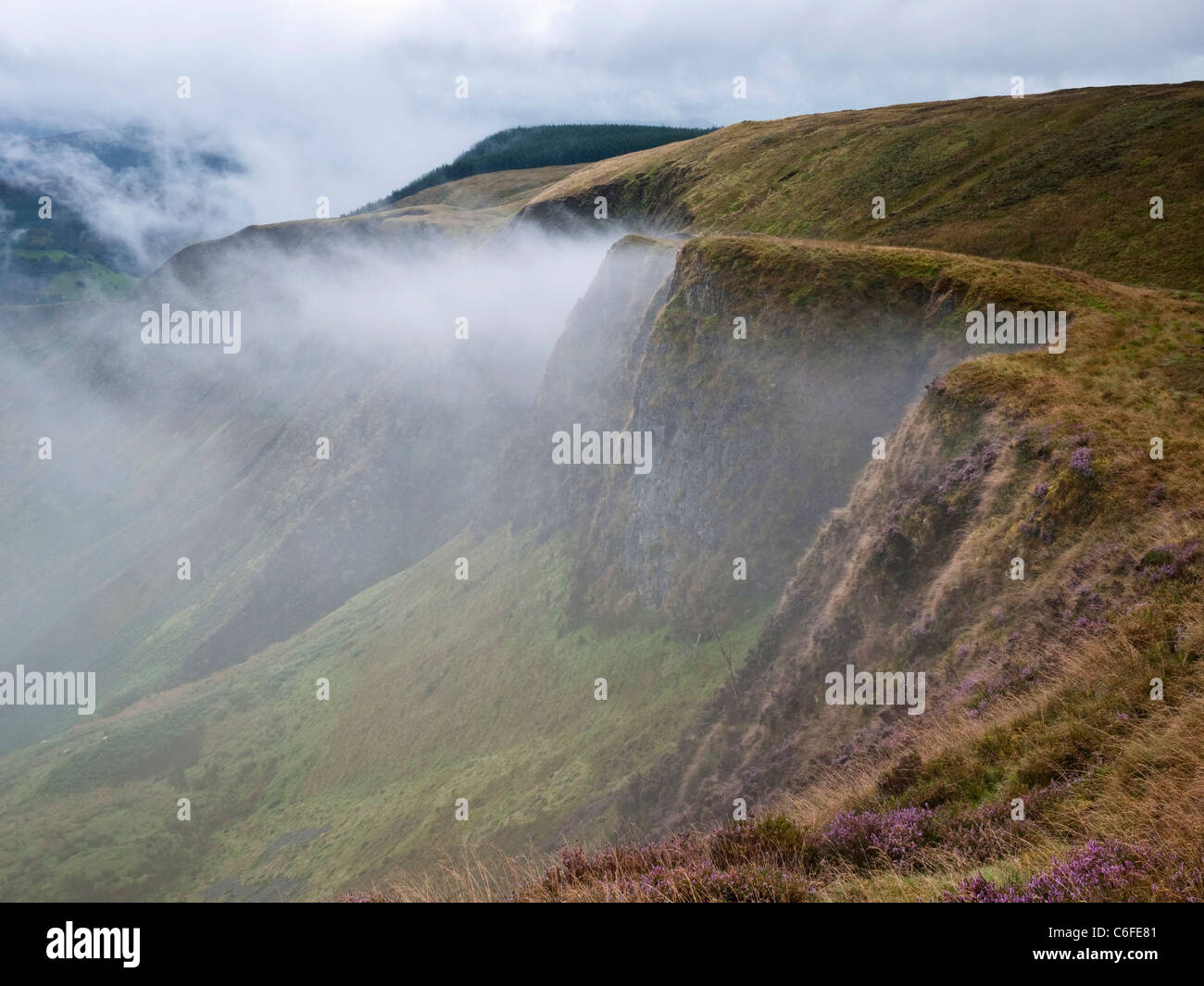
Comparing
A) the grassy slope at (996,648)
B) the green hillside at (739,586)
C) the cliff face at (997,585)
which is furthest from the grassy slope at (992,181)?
the grassy slope at (996,648)

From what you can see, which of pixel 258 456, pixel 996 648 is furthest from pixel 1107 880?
pixel 258 456

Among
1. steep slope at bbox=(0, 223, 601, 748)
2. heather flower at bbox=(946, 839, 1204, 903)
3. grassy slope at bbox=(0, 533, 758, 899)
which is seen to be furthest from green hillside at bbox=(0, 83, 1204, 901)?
steep slope at bbox=(0, 223, 601, 748)

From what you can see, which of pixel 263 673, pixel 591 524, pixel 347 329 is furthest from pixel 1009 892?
pixel 347 329

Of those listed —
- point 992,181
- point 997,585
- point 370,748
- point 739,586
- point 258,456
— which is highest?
point 992,181

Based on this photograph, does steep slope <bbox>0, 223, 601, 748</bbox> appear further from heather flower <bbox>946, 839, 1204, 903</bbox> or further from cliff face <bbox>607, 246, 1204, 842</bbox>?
heather flower <bbox>946, 839, 1204, 903</bbox>

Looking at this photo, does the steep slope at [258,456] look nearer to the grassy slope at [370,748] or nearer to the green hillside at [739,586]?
the green hillside at [739,586]

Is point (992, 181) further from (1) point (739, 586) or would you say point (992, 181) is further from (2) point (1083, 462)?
(2) point (1083, 462)

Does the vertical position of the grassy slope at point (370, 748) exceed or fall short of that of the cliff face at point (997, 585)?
it falls short

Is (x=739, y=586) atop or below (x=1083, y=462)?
below
